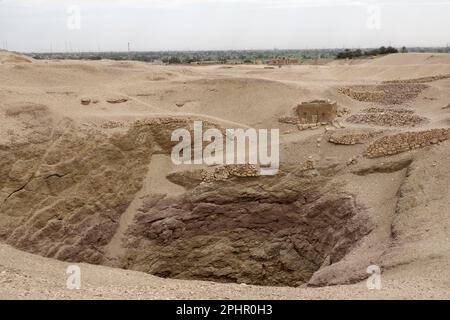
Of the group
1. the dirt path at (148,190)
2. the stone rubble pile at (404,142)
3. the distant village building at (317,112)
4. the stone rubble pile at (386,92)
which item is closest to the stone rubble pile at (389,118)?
the distant village building at (317,112)

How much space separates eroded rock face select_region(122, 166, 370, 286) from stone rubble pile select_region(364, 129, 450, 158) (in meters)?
1.76

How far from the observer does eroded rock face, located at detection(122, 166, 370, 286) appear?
1616 centimetres

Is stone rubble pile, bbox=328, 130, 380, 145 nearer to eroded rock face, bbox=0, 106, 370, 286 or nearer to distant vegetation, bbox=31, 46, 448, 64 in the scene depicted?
eroded rock face, bbox=0, 106, 370, 286

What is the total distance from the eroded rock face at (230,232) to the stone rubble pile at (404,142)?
1760 millimetres

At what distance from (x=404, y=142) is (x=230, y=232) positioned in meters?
5.96

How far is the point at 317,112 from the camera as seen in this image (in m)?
19.6

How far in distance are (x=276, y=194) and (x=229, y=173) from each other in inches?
63.7

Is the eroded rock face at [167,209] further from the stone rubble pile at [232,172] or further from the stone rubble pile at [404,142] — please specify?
the stone rubble pile at [404,142]

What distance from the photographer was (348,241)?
13.4m

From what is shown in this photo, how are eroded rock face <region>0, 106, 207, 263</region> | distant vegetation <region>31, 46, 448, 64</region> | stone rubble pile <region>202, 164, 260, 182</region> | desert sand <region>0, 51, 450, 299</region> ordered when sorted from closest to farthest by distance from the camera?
1. desert sand <region>0, 51, 450, 299</region>
2. eroded rock face <region>0, 106, 207, 263</region>
3. stone rubble pile <region>202, 164, 260, 182</region>
4. distant vegetation <region>31, 46, 448, 64</region>

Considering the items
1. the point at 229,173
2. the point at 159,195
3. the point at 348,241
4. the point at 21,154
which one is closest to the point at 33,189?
the point at 21,154

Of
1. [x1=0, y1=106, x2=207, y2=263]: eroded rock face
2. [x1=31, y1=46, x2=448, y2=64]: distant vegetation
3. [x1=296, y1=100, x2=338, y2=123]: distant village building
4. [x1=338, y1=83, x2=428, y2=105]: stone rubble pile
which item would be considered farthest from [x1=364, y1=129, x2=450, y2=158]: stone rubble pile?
[x1=31, y1=46, x2=448, y2=64]: distant vegetation

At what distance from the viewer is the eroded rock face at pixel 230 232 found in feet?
53.0
